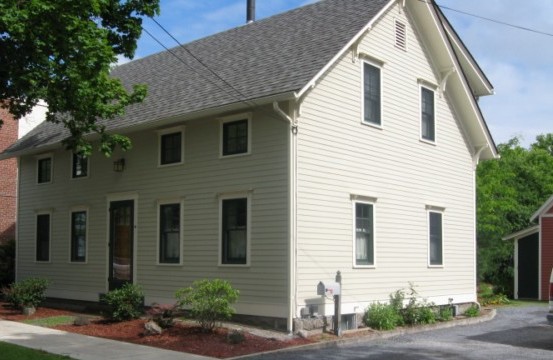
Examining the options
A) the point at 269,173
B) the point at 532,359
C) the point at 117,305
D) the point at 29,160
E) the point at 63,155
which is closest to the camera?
the point at 532,359

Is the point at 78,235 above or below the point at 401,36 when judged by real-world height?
below

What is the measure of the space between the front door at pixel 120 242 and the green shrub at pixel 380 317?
6.36 m

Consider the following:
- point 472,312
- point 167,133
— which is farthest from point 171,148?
point 472,312

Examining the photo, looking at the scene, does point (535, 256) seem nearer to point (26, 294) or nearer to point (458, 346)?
point (458, 346)

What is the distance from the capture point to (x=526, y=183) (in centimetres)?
4959

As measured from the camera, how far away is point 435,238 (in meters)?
19.3

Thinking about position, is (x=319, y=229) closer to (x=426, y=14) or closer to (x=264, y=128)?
(x=264, y=128)

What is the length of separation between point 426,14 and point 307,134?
5997 mm

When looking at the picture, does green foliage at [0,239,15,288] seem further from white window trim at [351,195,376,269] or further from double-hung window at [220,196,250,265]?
white window trim at [351,195,376,269]

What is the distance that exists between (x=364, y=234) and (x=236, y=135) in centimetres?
385

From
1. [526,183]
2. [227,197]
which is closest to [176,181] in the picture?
[227,197]

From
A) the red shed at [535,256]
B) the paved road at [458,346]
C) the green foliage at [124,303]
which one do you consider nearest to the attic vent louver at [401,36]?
the paved road at [458,346]

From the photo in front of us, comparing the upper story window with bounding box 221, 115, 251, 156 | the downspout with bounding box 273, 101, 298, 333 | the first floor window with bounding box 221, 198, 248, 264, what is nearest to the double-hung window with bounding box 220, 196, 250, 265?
the first floor window with bounding box 221, 198, 248, 264

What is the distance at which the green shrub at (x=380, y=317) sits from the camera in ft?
51.9
